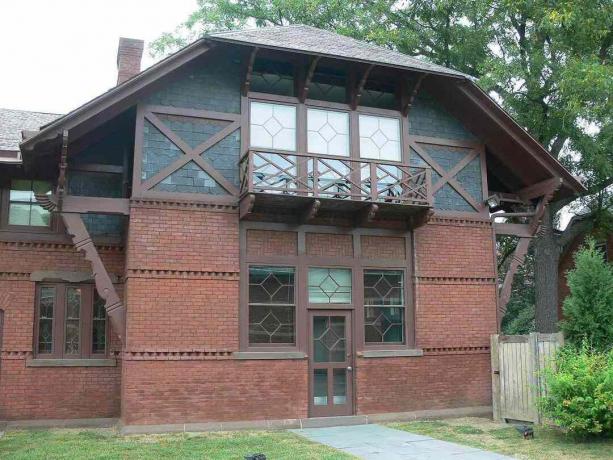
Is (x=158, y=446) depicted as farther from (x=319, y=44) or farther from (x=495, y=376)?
(x=319, y=44)

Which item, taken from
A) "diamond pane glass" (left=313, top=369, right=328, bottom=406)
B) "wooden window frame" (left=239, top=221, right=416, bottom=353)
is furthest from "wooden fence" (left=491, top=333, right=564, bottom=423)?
"diamond pane glass" (left=313, top=369, right=328, bottom=406)

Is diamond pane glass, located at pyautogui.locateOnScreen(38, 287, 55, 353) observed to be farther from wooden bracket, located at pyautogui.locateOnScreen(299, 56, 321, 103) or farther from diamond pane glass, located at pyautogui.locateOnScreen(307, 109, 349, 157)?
wooden bracket, located at pyautogui.locateOnScreen(299, 56, 321, 103)

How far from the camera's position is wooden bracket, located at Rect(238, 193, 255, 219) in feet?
41.5

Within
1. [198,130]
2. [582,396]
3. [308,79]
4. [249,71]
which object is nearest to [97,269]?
[198,130]

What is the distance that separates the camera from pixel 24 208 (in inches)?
568

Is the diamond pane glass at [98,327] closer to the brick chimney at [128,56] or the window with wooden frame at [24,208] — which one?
the window with wooden frame at [24,208]

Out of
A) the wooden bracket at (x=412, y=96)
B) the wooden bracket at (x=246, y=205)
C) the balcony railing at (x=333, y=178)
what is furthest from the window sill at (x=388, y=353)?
the wooden bracket at (x=412, y=96)

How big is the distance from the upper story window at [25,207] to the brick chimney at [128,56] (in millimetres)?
3212

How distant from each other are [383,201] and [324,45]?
344cm

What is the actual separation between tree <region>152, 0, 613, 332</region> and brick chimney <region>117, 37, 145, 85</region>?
772 cm

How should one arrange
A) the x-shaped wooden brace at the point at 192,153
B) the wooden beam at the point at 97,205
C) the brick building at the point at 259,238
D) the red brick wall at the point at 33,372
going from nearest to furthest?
the wooden beam at the point at 97,205 → the brick building at the point at 259,238 → the x-shaped wooden brace at the point at 192,153 → the red brick wall at the point at 33,372

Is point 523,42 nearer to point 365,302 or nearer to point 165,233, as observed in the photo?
point 365,302

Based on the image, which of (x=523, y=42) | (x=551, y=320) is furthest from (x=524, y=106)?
(x=551, y=320)

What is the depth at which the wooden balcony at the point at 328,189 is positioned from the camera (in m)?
13.0
